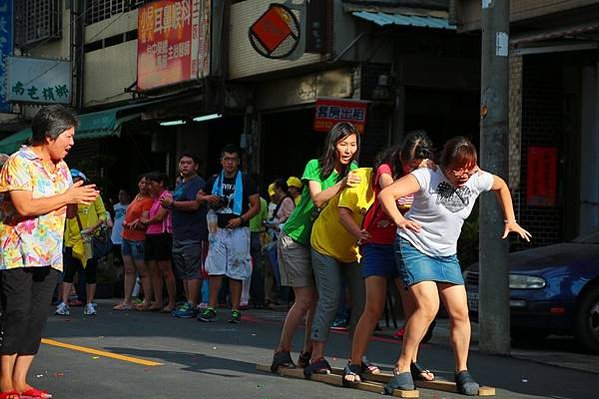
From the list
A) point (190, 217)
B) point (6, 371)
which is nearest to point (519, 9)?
point (190, 217)

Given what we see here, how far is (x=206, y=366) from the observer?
32.3 ft

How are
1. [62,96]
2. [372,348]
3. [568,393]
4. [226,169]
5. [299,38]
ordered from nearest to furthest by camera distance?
[568,393] < [372,348] < [226,169] < [299,38] < [62,96]

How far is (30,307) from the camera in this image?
768cm

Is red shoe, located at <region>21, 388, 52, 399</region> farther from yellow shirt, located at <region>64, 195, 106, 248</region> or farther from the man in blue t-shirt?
yellow shirt, located at <region>64, 195, 106, 248</region>

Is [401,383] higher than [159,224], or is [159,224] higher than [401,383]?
[159,224]

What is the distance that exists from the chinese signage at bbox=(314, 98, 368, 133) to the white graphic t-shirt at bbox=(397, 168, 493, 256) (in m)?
10.5

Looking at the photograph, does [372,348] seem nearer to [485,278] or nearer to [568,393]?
[485,278]

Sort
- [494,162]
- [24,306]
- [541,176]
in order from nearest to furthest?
[24,306]
[494,162]
[541,176]

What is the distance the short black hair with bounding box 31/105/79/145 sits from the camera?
25.4 feet

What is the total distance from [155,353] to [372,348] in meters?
2.18

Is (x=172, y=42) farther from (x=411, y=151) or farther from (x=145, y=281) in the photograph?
(x=411, y=151)

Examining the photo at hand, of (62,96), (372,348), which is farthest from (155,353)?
(62,96)

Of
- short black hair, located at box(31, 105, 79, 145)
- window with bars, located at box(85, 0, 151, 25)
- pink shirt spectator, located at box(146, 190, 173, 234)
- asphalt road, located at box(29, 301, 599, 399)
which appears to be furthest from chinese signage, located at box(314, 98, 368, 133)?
short black hair, located at box(31, 105, 79, 145)

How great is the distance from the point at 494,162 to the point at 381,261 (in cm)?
338
